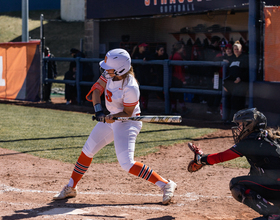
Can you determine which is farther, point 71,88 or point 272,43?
point 71,88

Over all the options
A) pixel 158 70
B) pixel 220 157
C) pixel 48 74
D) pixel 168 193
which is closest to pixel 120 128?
pixel 168 193

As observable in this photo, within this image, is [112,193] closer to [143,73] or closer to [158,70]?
[158,70]

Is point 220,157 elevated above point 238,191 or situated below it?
above

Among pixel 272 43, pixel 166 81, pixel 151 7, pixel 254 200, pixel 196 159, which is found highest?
pixel 151 7

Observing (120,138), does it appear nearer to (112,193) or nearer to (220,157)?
(112,193)

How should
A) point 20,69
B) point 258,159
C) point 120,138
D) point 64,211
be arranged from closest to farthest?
point 258,159
point 64,211
point 120,138
point 20,69

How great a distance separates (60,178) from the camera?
218 inches

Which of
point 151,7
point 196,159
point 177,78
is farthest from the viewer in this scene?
point 151,7

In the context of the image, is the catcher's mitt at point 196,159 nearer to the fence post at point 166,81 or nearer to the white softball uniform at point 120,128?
the white softball uniform at point 120,128

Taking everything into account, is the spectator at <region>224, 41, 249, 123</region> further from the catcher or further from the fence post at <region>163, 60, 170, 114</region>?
the catcher

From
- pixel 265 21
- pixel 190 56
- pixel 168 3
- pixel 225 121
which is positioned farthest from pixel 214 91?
pixel 168 3

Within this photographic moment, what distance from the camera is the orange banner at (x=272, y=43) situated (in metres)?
8.81

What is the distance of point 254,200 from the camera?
3691 mm

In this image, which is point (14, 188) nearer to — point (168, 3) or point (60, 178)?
point (60, 178)
